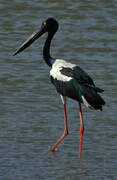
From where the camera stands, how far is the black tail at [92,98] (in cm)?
994

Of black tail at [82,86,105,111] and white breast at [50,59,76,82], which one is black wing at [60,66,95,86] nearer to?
white breast at [50,59,76,82]

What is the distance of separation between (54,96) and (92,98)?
2.72 metres

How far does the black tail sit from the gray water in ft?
1.94

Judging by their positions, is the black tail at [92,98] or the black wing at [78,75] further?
the black wing at [78,75]

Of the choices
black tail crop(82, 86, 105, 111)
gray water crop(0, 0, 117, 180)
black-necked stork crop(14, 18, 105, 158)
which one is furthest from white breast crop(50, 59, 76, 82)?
gray water crop(0, 0, 117, 180)

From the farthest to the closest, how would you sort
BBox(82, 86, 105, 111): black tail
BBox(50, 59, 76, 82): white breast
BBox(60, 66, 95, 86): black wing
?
BBox(50, 59, 76, 82): white breast < BBox(60, 66, 95, 86): black wing < BBox(82, 86, 105, 111): black tail

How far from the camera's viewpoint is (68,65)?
35.2ft

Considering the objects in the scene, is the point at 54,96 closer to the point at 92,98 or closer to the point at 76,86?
the point at 76,86

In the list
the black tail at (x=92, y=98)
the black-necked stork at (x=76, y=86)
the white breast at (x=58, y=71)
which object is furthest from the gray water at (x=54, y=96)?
the white breast at (x=58, y=71)

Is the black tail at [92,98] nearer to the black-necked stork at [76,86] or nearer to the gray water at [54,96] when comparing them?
the black-necked stork at [76,86]

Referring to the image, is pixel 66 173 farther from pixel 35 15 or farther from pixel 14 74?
pixel 35 15

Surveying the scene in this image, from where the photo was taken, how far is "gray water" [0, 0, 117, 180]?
30.6 feet

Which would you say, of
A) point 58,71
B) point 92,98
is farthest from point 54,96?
point 92,98

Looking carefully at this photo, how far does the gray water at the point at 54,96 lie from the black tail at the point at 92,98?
1.94 ft
